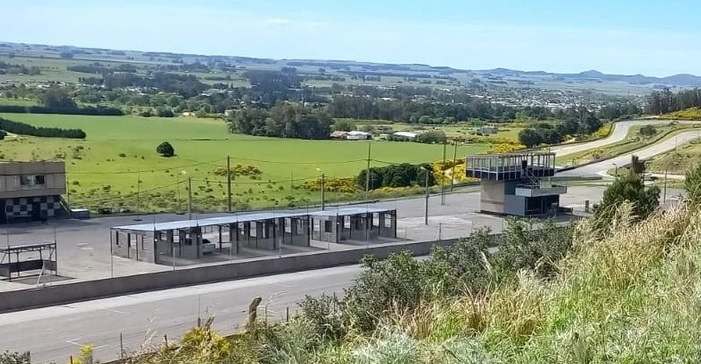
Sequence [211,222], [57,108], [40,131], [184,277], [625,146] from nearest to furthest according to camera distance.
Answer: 1. [184,277]
2. [211,222]
3. [625,146]
4. [40,131]
5. [57,108]

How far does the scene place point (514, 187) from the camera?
4484cm

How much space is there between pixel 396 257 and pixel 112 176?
5053 cm

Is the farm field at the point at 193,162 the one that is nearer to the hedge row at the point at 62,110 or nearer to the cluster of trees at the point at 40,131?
the cluster of trees at the point at 40,131

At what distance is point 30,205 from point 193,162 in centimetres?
3259

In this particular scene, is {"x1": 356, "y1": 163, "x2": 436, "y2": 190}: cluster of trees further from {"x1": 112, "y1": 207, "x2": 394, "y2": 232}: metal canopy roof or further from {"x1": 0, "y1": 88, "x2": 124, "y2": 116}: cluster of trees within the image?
{"x1": 0, "y1": 88, "x2": 124, "y2": 116}: cluster of trees

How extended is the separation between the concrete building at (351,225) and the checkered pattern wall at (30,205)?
11433 millimetres

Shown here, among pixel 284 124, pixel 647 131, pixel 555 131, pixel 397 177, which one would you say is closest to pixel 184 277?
→ pixel 397 177

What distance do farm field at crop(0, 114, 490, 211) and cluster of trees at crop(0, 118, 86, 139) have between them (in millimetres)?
2189

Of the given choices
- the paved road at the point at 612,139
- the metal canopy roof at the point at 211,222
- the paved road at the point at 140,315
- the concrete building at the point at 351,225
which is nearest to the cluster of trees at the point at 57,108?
the paved road at the point at 612,139

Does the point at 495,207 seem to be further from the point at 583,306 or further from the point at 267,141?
the point at 267,141

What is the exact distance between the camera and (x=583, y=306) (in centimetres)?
692

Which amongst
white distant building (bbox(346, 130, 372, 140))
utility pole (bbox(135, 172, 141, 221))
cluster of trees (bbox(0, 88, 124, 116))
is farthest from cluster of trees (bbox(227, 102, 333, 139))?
utility pole (bbox(135, 172, 141, 221))

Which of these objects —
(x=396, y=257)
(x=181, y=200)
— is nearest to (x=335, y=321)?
(x=396, y=257)

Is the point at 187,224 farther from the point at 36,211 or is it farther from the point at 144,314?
the point at 36,211
